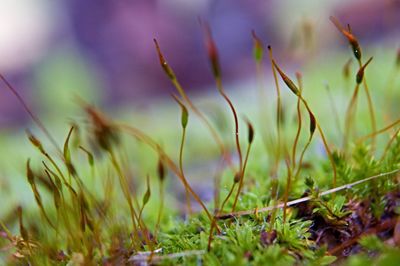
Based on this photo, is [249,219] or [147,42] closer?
[249,219]

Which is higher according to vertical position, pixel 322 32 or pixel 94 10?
pixel 94 10

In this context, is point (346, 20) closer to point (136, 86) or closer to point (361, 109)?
point (136, 86)

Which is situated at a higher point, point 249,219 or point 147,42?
point 147,42

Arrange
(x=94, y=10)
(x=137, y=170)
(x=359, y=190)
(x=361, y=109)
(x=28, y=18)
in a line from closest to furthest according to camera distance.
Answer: (x=359, y=190) < (x=361, y=109) < (x=137, y=170) < (x=94, y=10) < (x=28, y=18)

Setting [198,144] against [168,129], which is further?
[168,129]

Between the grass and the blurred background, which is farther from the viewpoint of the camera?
the blurred background

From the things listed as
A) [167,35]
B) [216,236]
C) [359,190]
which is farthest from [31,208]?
[167,35]

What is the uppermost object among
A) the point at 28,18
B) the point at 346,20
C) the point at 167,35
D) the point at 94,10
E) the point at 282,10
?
the point at 28,18

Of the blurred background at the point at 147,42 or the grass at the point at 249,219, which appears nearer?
the grass at the point at 249,219
